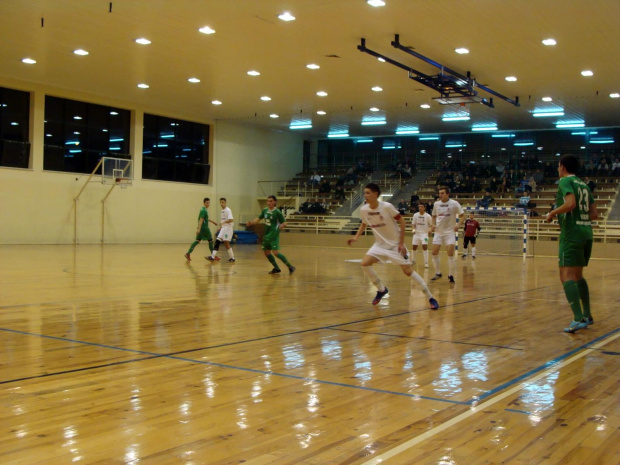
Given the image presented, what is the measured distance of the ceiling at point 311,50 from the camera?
15.9 m

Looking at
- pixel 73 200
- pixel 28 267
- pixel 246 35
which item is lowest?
pixel 28 267

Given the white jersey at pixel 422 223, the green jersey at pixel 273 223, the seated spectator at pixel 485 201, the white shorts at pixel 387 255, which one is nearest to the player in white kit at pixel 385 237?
the white shorts at pixel 387 255

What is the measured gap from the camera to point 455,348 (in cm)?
578

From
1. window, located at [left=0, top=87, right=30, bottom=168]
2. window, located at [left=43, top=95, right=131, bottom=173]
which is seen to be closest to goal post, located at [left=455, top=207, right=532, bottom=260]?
window, located at [left=43, top=95, right=131, bottom=173]

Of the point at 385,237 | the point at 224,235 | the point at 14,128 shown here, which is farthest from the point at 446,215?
the point at 14,128

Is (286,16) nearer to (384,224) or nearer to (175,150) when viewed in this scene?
(384,224)

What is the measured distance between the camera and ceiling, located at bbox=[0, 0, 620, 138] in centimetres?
1588

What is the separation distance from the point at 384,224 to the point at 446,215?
14.9 ft

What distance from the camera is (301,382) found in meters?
4.43

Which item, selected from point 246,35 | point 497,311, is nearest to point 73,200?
point 246,35

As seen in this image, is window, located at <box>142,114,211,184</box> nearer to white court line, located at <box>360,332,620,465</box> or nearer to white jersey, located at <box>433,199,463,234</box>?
white jersey, located at <box>433,199,463,234</box>

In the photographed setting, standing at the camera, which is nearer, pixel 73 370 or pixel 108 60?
pixel 73 370

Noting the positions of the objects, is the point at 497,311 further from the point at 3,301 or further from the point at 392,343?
the point at 3,301

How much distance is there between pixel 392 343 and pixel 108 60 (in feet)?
61.3
